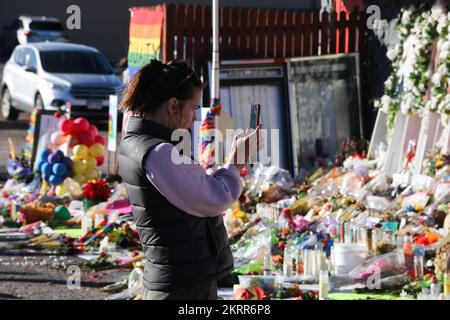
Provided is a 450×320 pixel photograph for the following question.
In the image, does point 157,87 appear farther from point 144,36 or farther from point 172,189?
point 144,36

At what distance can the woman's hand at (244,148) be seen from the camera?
13.6 ft

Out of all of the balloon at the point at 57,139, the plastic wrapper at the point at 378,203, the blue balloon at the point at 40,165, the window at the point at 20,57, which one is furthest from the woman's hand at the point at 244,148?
the window at the point at 20,57

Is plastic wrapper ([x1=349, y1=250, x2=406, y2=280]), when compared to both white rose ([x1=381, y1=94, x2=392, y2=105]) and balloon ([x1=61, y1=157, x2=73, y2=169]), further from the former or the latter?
balloon ([x1=61, y1=157, x2=73, y2=169])

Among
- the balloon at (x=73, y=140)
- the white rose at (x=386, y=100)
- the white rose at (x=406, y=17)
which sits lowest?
the balloon at (x=73, y=140)

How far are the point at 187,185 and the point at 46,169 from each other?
323 inches

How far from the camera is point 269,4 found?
26672 millimetres

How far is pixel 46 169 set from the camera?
1202 cm

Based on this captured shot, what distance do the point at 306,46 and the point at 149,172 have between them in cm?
918

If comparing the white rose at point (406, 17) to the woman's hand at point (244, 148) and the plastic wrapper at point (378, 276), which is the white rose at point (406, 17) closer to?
the plastic wrapper at point (378, 276)

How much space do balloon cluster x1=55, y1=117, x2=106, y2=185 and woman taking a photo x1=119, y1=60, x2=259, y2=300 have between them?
26.0ft

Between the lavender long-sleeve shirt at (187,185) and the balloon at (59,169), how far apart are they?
313 inches

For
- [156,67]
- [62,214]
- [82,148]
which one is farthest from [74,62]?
[156,67]

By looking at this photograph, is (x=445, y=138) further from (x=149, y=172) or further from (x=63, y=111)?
(x=149, y=172)
